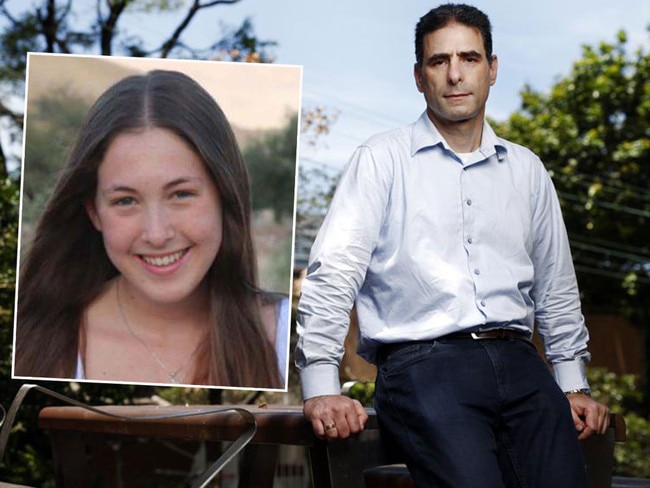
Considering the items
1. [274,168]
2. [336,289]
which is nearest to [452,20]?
[336,289]

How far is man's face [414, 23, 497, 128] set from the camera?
7.18 ft

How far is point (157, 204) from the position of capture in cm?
409

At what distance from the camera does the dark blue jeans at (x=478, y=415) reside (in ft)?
6.51

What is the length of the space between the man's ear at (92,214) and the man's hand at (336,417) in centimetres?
224

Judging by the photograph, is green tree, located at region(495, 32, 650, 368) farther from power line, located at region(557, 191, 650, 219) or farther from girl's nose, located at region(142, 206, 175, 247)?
girl's nose, located at region(142, 206, 175, 247)

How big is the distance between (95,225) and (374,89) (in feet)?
10.1

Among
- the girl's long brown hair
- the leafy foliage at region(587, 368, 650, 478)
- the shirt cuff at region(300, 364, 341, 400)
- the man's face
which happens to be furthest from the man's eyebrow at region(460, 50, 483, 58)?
the leafy foliage at region(587, 368, 650, 478)

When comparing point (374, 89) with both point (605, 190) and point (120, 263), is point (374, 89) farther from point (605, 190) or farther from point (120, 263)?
point (605, 190)

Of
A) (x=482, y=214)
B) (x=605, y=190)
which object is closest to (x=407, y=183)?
(x=482, y=214)

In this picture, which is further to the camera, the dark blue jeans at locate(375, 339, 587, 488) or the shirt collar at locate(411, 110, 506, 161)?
the shirt collar at locate(411, 110, 506, 161)

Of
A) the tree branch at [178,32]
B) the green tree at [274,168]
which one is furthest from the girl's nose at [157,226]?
the tree branch at [178,32]

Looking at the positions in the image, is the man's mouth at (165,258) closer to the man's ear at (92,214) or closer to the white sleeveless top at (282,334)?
the man's ear at (92,214)

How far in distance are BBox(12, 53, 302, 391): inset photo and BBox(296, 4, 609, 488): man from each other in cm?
182

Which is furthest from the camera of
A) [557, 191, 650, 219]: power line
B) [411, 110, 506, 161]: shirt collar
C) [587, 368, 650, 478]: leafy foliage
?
[557, 191, 650, 219]: power line
